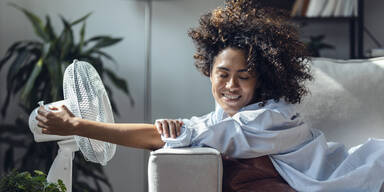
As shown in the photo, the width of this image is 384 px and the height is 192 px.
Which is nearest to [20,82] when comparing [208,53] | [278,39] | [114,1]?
[114,1]

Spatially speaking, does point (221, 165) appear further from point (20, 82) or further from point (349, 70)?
point (20, 82)

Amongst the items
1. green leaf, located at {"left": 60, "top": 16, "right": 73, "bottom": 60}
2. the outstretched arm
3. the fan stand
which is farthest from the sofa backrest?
green leaf, located at {"left": 60, "top": 16, "right": 73, "bottom": 60}

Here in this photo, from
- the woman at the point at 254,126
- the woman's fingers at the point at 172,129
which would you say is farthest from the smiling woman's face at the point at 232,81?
the woman's fingers at the point at 172,129

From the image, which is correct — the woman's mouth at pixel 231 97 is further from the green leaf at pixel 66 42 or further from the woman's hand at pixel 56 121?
the green leaf at pixel 66 42

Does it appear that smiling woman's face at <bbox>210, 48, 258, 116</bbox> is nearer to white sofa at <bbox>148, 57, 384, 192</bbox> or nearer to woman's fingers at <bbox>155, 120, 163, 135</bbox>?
woman's fingers at <bbox>155, 120, 163, 135</bbox>

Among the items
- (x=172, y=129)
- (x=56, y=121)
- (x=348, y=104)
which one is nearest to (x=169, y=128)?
(x=172, y=129)

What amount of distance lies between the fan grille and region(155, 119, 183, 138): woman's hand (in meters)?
0.16

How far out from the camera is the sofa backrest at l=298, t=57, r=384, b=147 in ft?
6.60

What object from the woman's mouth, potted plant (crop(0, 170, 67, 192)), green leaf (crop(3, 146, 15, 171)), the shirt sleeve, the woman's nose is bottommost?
green leaf (crop(3, 146, 15, 171))

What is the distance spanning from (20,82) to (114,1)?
75cm

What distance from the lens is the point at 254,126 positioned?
61.4 inches

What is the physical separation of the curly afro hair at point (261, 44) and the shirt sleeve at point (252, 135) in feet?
0.32

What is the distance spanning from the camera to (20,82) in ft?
9.06

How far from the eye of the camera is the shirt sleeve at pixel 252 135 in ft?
4.94
